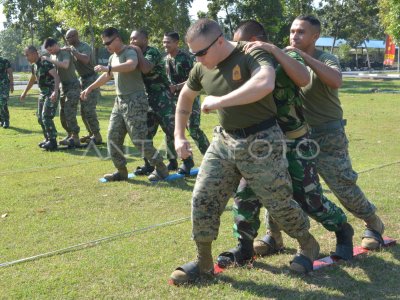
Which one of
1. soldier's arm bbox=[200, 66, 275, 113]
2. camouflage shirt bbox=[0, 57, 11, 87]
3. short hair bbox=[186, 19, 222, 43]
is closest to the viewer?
soldier's arm bbox=[200, 66, 275, 113]

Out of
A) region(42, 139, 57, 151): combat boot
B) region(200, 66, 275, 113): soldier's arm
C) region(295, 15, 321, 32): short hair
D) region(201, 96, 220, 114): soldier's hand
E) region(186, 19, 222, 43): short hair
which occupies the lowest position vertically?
region(42, 139, 57, 151): combat boot

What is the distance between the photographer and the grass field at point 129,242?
3846mm

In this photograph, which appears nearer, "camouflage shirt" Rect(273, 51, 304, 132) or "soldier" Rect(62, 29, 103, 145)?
"camouflage shirt" Rect(273, 51, 304, 132)

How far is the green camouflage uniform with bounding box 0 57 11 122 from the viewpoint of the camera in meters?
13.7

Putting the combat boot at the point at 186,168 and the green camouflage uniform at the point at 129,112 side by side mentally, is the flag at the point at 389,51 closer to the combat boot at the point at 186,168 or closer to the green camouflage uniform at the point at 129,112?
the combat boot at the point at 186,168

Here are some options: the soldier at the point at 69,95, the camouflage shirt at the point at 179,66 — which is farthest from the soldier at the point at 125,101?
the soldier at the point at 69,95

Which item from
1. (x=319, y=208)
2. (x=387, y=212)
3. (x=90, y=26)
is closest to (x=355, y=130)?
(x=387, y=212)

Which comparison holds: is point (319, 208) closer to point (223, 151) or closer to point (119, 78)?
point (223, 151)

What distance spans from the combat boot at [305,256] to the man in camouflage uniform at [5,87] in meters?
11.2

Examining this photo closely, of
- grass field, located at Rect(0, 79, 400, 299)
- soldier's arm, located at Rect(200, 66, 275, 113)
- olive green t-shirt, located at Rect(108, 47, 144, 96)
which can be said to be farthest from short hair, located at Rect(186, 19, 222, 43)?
olive green t-shirt, located at Rect(108, 47, 144, 96)

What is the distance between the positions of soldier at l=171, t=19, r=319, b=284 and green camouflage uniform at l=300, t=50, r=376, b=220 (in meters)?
0.60

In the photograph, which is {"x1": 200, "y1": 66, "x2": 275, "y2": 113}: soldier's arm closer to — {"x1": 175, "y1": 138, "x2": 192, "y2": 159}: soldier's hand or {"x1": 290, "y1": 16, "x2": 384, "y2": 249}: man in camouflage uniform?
{"x1": 175, "y1": 138, "x2": 192, "y2": 159}: soldier's hand

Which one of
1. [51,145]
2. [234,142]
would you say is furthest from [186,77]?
[234,142]

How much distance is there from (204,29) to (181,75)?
475 cm
